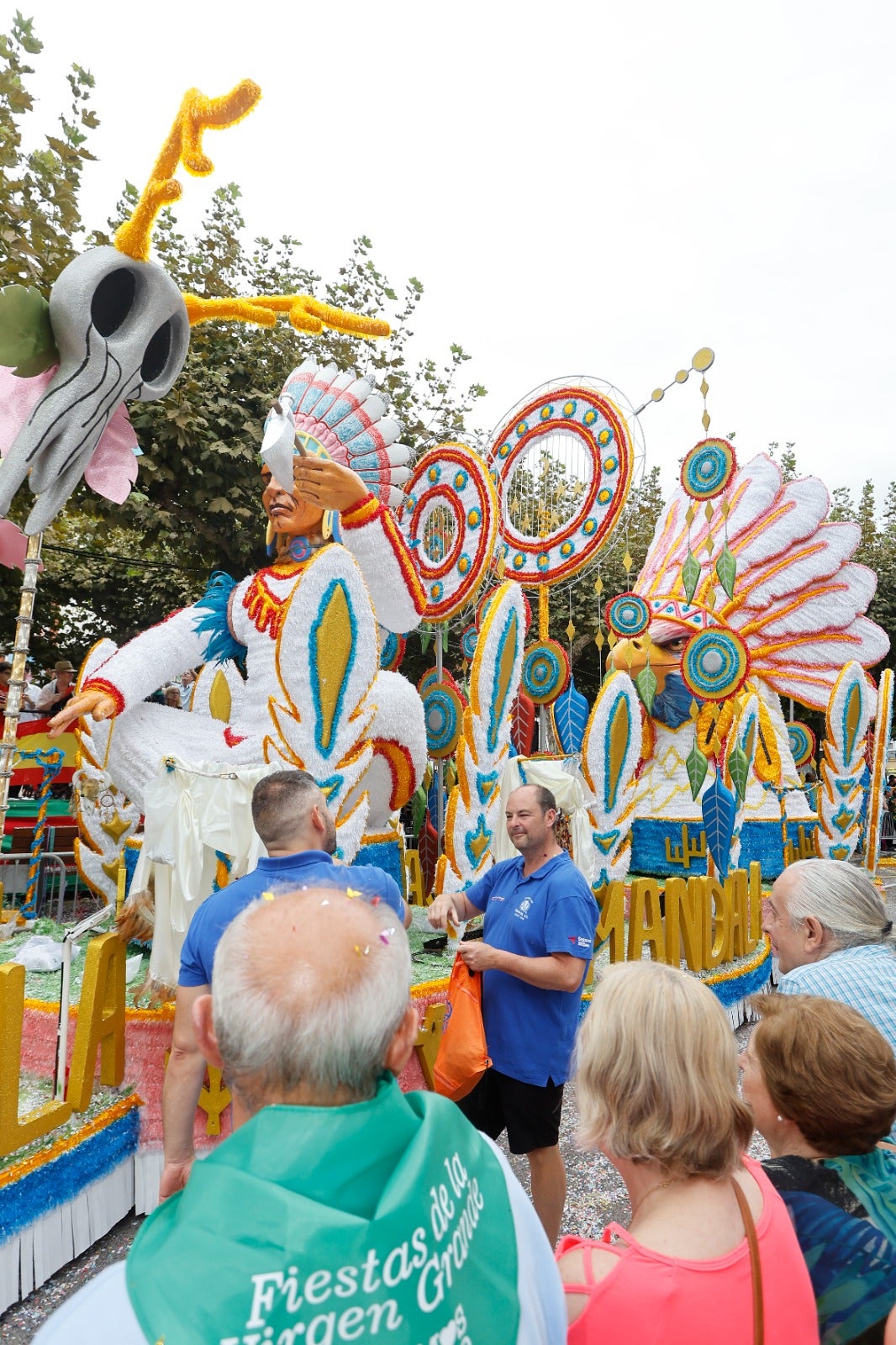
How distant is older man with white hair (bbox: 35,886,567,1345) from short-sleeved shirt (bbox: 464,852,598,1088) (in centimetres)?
139

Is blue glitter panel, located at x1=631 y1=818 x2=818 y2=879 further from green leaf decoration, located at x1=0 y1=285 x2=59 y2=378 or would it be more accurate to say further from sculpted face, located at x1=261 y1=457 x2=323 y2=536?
green leaf decoration, located at x1=0 y1=285 x2=59 y2=378

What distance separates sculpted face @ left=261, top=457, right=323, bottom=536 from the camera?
3.84 meters

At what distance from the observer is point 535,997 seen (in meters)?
2.38

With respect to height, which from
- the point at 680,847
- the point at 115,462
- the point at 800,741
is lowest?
the point at 680,847

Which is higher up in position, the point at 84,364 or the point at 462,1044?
the point at 84,364

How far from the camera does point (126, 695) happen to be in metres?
3.54

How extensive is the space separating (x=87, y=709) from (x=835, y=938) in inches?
105

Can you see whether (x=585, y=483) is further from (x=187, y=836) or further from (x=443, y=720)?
(x=187, y=836)

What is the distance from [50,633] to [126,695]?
655 cm

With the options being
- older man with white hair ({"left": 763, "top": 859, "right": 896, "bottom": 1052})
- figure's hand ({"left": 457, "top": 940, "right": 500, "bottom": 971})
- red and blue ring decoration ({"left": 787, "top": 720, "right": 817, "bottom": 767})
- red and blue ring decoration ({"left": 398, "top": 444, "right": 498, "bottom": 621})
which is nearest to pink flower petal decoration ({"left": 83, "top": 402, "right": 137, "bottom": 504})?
red and blue ring decoration ({"left": 398, "top": 444, "right": 498, "bottom": 621})

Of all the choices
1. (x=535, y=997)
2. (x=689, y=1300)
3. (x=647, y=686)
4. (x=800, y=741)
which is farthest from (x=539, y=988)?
(x=800, y=741)

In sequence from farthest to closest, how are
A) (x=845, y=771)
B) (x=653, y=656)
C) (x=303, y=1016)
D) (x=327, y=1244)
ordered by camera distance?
(x=845, y=771) < (x=653, y=656) < (x=303, y=1016) < (x=327, y=1244)

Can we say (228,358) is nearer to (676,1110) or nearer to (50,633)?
(50,633)

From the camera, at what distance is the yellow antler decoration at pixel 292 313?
3.44 metres
